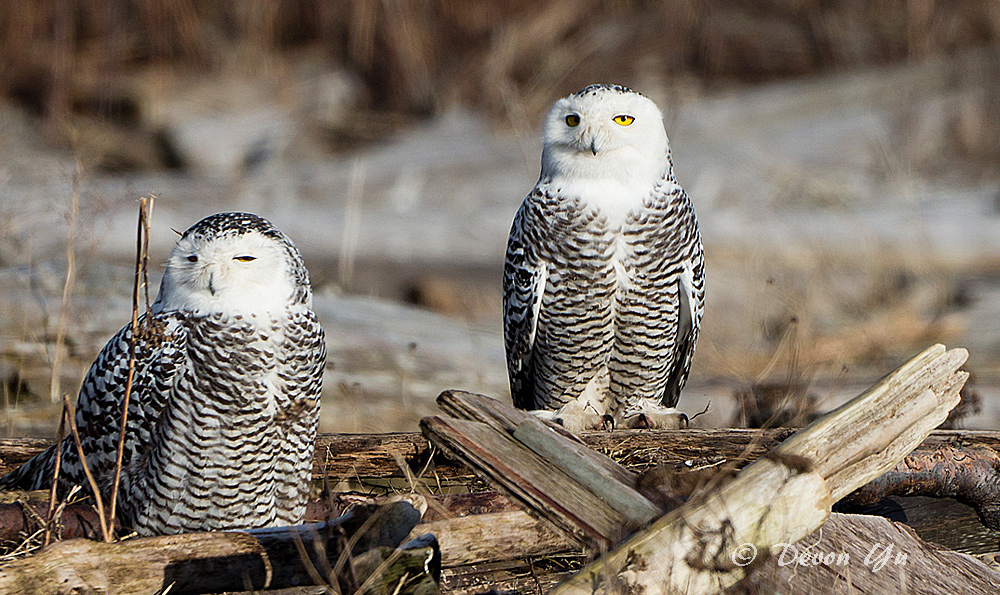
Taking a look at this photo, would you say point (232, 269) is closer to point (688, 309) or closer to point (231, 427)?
point (231, 427)

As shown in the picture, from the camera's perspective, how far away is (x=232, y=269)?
3.13 metres

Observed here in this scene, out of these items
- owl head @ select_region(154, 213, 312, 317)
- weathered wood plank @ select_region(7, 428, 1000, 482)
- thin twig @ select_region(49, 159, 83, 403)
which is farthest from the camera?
thin twig @ select_region(49, 159, 83, 403)

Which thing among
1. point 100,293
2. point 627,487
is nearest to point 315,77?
point 100,293

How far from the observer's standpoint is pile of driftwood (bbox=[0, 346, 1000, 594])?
7.27 ft

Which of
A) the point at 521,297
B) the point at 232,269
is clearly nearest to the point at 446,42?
the point at 521,297

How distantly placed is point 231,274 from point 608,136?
1557mm

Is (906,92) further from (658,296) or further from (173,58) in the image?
(173,58)

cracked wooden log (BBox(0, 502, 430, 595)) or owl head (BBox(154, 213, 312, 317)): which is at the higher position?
owl head (BBox(154, 213, 312, 317))

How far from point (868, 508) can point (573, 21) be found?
8.65 m

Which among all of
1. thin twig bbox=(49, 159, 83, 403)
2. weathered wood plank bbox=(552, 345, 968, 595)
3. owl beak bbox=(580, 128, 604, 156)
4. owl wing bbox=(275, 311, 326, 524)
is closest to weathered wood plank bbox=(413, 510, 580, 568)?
weathered wood plank bbox=(552, 345, 968, 595)

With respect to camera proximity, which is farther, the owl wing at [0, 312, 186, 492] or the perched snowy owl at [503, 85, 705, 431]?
the perched snowy owl at [503, 85, 705, 431]

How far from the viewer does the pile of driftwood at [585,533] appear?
222cm

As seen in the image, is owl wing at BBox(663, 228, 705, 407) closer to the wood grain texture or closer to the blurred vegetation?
the wood grain texture

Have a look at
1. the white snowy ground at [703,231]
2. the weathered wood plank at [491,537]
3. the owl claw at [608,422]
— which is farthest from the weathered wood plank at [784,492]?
the white snowy ground at [703,231]
